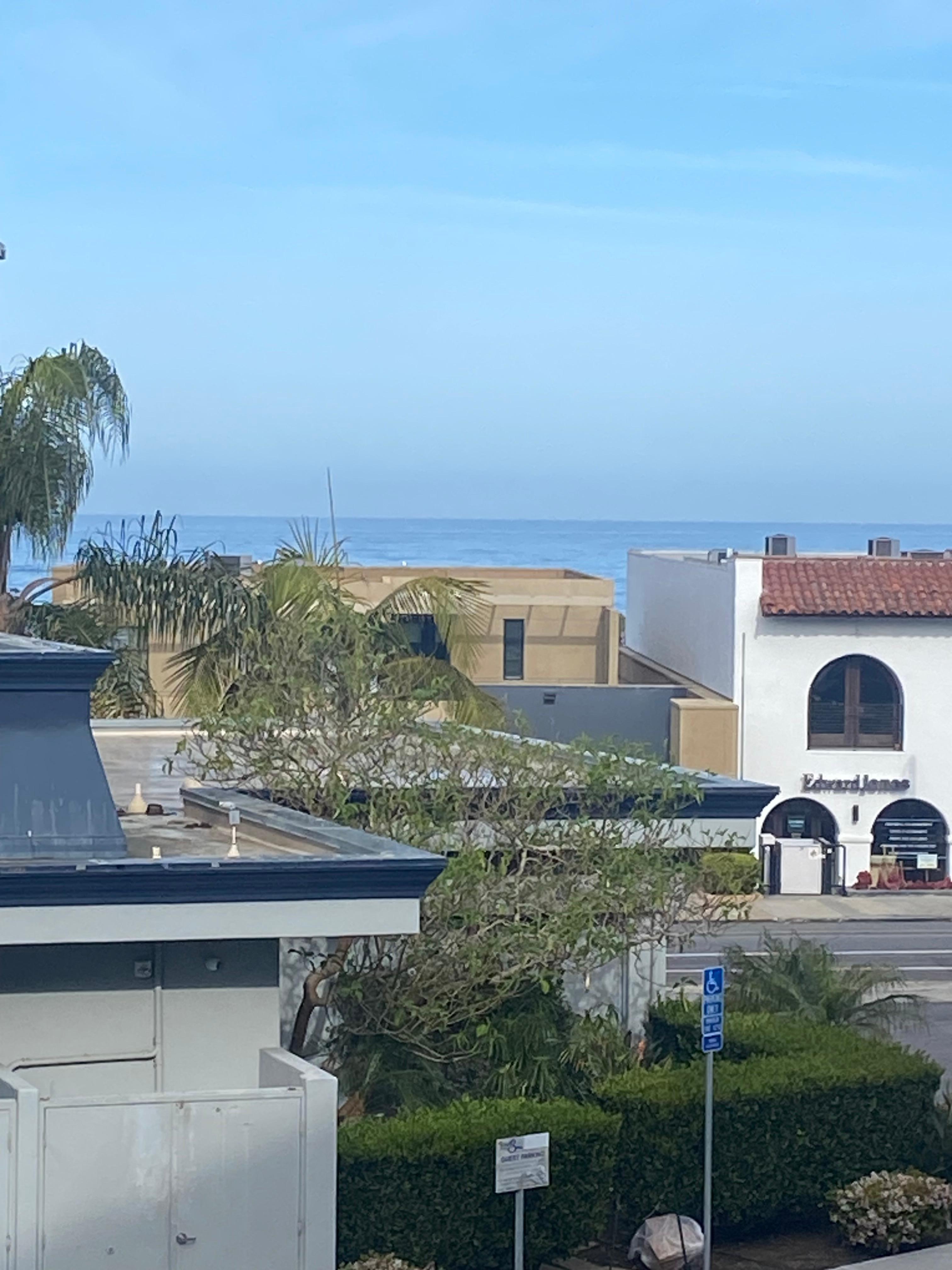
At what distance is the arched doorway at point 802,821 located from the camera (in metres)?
44.9

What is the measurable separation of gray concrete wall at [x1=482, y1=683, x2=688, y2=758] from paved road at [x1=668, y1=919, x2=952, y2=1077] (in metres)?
6.32

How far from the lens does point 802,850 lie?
43938mm

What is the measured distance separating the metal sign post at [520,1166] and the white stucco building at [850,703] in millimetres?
31316

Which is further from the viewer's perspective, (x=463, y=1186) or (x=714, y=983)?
(x=714, y=983)

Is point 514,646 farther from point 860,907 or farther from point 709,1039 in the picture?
point 709,1039

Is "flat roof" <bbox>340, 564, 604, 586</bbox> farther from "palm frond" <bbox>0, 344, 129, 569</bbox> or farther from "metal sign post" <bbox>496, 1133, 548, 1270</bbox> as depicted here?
"metal sign post" <bbox>496, 1133, 548, 1270</bbox>

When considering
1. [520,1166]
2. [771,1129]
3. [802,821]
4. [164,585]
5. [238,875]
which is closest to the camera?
A: [238,875]

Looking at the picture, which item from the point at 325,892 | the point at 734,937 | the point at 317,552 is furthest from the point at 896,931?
the point at 325,892

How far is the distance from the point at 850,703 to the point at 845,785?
1.86 metres

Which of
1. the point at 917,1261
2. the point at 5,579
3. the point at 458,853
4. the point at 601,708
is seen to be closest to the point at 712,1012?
the point at 458,853

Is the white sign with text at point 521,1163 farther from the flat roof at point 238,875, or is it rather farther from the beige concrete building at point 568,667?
the beige concrete building at point 568,667

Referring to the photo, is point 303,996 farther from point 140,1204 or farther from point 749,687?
point 749,687

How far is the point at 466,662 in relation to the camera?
2916 centimetres

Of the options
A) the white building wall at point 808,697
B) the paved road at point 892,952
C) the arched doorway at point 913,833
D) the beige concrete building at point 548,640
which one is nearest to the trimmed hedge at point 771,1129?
the paved road at point 892,952
